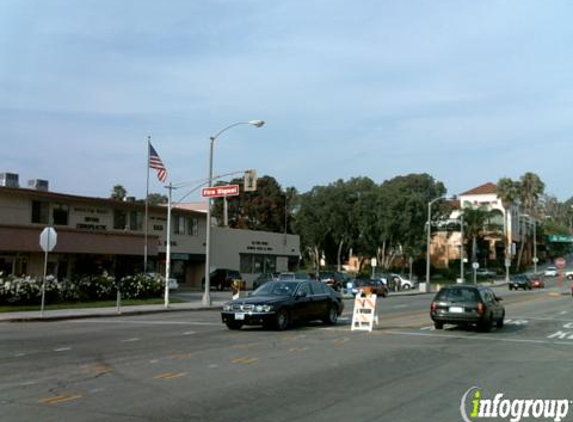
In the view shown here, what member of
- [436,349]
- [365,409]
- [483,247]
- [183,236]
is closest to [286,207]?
[483,247]

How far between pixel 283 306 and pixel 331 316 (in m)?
3.19

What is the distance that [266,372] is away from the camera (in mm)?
11734

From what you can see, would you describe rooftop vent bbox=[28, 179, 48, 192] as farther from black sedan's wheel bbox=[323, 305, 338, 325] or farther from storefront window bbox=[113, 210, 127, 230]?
black sedan's wheel bbox=[323, 305, 338, 325]

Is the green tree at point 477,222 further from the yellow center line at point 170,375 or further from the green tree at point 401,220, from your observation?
the yellow center line at point 170,375

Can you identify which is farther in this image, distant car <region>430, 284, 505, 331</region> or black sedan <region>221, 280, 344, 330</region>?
distant car <region>430, 284, 505, 331</region>

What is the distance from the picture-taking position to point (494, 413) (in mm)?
8688

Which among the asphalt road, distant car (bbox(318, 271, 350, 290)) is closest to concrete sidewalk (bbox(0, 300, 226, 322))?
the asphalt road

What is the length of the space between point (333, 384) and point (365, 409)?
191 centimetres

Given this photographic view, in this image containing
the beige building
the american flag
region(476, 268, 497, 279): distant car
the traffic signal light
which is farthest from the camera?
region(476, 268, 497, 279): distant car

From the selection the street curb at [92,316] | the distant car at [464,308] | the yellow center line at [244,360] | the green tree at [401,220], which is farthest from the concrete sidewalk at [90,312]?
the green tree at [401,220]

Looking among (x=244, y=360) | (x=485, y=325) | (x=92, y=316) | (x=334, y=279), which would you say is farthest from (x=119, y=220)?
(x=244, y=360)

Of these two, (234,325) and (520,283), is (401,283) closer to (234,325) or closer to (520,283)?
(520,283)

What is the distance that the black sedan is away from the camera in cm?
1933

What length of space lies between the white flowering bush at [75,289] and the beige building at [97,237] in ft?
18.5
